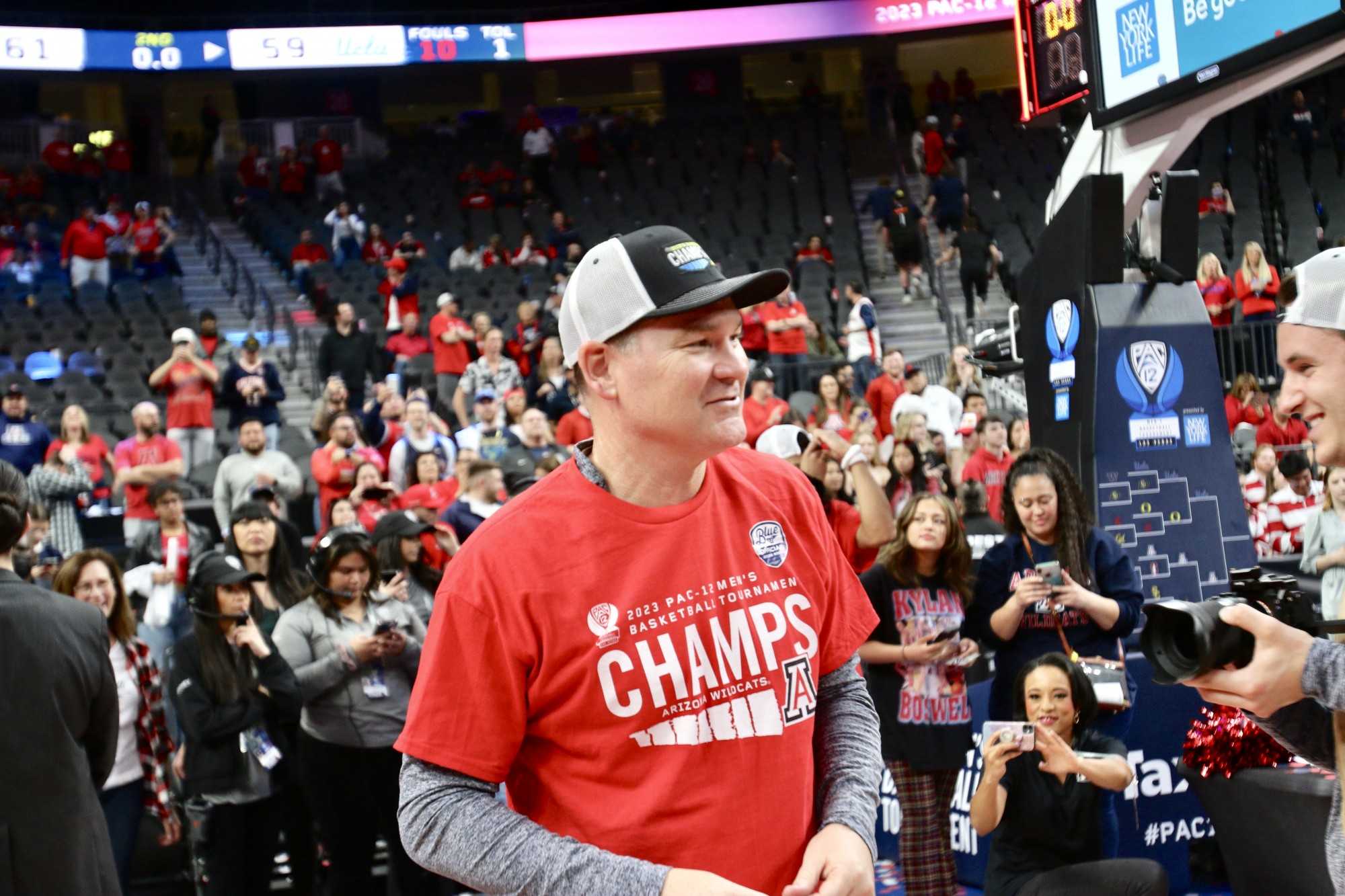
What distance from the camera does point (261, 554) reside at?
6.00 meters

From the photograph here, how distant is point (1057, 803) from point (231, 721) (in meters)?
2.95

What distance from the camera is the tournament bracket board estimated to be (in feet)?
20.4

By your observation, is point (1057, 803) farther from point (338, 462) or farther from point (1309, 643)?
point (338, 462)

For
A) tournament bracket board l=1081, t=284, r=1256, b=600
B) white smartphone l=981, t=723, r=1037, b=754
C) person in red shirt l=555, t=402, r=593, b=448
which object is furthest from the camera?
person in red shirt l=555, t=402, r=593, b=448

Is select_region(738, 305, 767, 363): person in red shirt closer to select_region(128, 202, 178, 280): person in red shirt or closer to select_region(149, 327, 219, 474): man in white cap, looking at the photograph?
select_region(149, 327, 219, 474): man in white cap

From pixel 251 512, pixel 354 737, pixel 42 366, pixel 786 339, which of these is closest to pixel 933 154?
pixel 786 339

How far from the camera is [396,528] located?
5.98 m

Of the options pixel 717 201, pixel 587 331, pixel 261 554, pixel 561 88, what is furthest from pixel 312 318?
pixel 587 331

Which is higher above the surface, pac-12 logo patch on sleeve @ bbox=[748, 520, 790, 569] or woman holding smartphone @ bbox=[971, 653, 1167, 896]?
pac-12 logo patch on sleeve @ bbox=[748, 520, 790, 569]

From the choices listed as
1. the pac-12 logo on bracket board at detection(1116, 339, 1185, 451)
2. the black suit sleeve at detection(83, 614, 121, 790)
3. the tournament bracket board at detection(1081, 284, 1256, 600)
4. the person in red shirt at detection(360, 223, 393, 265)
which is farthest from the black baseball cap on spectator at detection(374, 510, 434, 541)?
the person in red shirt at detection(360, 223, 393, 265)

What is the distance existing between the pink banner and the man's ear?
72.2 feet

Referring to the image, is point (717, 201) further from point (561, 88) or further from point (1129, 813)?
point (1129, 813)

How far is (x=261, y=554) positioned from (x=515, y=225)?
14.6m

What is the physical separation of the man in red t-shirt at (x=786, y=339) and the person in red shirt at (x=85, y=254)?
28.3ft
